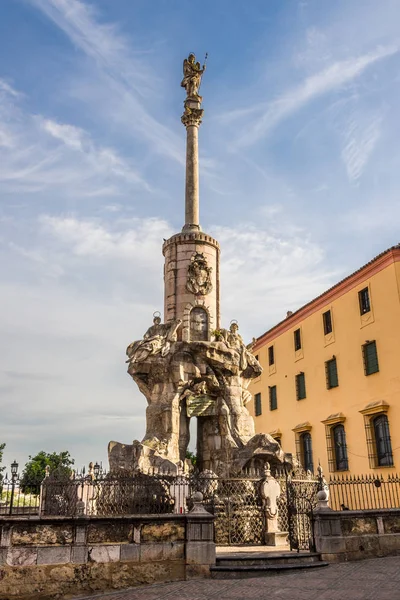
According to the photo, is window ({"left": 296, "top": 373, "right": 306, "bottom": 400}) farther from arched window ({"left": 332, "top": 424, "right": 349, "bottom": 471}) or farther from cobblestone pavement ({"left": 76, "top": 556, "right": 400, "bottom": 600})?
cobblestone pavement ({"left": 76, "top": 556, "right": 400, "bottom": 600})

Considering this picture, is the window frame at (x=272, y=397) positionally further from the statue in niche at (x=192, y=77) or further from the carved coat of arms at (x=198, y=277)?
the statue in niche at (x=192, y=77)

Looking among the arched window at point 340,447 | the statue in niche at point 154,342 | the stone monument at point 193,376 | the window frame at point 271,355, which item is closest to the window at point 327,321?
the arched window at point 340,447

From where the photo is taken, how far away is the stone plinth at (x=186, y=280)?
2111 cm

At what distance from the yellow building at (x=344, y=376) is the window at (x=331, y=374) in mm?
55

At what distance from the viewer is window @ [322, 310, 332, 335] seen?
1203 inches

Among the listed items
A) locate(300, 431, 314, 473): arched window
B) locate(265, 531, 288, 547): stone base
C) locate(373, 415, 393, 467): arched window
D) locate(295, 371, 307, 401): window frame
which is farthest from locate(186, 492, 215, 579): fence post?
locate(295, 371, 307, 401): window frame

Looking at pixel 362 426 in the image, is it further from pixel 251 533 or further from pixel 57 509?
pixel 57 509

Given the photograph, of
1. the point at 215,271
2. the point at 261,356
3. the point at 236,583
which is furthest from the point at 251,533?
the point at 261,356

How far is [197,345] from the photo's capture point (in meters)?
20.0

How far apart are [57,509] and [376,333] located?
55.9ft

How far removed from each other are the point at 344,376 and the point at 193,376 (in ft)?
38.9

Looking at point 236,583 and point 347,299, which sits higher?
point 347,299

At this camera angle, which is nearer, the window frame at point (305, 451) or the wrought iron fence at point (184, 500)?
the wrought iron fence at point (184, 500)

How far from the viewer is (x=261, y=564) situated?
38.7ft
